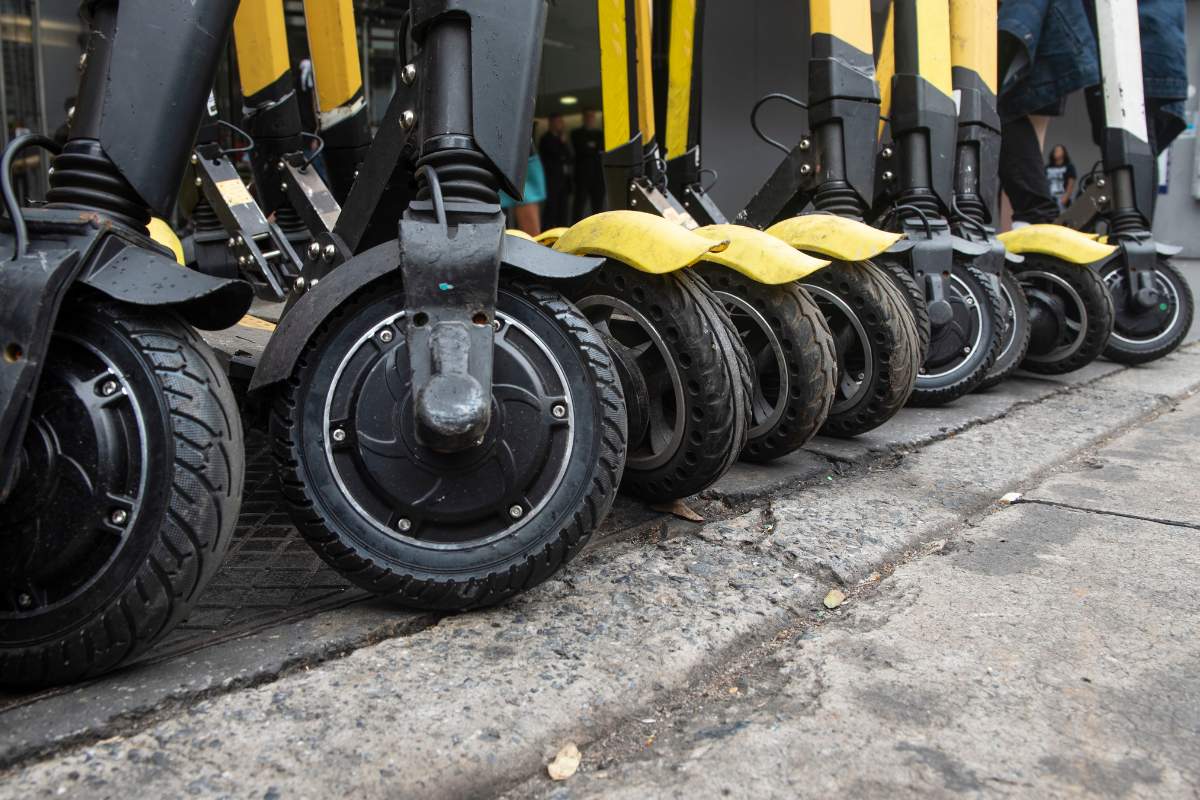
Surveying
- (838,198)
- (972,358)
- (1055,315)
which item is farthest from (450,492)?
(1055,315)

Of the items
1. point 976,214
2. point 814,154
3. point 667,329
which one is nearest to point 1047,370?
point 976,214

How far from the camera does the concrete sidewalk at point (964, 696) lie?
1.21 metres

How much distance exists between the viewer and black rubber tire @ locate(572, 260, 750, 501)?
204 centimetres

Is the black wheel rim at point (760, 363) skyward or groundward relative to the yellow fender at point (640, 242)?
groundward

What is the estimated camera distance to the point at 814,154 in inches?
129

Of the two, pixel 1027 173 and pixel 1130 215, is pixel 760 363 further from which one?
pixel 1027 173

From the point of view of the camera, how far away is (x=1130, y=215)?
465 cm

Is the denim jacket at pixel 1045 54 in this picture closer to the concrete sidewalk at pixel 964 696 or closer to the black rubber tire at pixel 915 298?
the black rubber tire at pixel 915 298

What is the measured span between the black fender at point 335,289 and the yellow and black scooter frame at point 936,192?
6.54 feet

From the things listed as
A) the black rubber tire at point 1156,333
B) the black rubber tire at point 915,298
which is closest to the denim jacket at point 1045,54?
the black rubber tire at point 1156,333

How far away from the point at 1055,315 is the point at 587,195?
5.72 metres

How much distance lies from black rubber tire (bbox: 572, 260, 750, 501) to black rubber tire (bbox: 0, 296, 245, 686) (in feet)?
2.82

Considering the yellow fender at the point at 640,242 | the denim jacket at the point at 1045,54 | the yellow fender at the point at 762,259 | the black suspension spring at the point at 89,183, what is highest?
the denim jacket at the point at 1045,54

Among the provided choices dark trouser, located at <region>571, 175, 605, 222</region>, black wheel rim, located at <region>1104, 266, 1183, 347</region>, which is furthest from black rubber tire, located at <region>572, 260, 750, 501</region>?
dark trouser, located at <region>571, 175, 605, 222</region>
